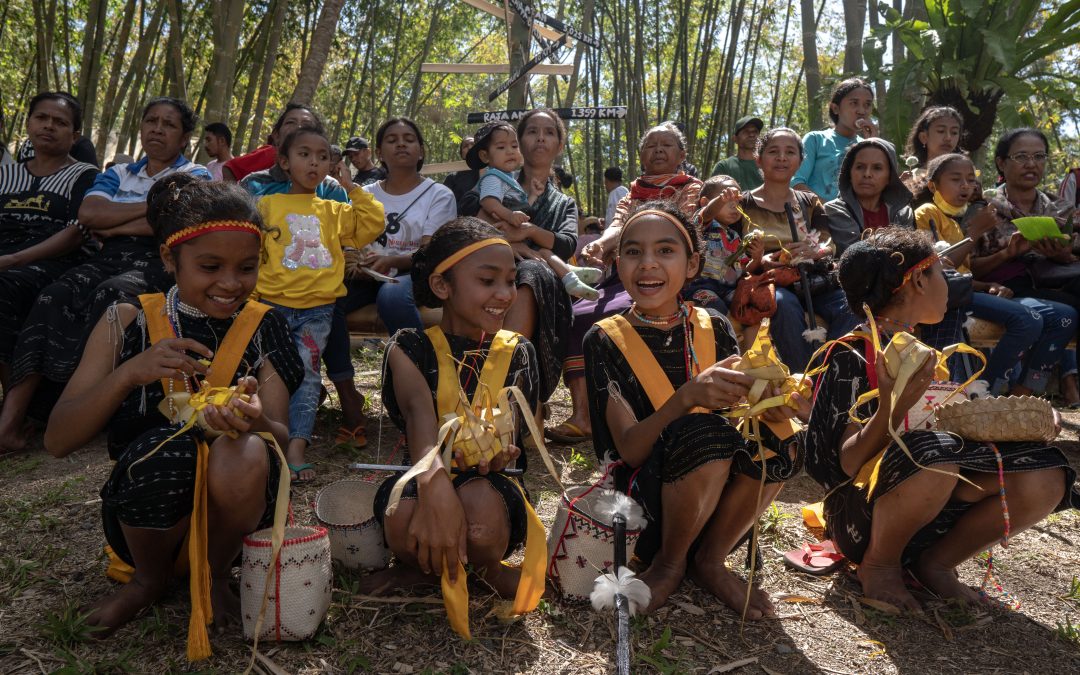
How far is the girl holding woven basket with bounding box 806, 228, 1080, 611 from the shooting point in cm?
241

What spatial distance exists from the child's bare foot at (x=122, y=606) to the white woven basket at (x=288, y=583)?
30cm

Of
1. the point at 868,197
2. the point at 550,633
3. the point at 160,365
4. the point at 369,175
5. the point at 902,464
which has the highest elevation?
the point at 369,175

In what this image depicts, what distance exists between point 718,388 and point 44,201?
3.99 m

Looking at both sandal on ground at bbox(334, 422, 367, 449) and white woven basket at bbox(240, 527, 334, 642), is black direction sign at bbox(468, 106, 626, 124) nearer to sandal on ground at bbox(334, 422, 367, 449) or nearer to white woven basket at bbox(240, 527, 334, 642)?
sandal on ground at bbox(334, 422, 367, 449)

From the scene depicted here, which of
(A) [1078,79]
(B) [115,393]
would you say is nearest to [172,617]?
(B) [115,393]

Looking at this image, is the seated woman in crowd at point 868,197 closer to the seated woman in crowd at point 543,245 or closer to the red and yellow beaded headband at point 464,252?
the seated woman in crowd at point 543,245

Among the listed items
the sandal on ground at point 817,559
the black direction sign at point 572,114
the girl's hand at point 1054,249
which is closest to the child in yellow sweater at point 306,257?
the black direction sign at point 572,114

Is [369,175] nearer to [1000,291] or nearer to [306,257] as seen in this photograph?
[306,257]

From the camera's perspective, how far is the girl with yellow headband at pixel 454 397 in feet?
7.43

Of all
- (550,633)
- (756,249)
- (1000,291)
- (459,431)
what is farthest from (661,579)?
(1000,291)

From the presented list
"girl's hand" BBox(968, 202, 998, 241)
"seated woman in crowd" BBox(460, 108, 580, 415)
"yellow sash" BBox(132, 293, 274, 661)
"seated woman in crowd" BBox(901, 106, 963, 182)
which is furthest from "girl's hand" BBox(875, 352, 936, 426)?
"seated woman in crowd" BBox(901, 106, 963, 182)

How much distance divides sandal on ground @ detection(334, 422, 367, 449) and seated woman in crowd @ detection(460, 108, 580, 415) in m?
0.98

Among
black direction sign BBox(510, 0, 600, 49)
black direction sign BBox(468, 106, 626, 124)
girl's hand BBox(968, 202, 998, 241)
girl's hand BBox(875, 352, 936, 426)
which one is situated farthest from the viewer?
black direction sign BBox(510, 0, 600, 49)

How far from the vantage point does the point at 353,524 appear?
2559 millimetres
